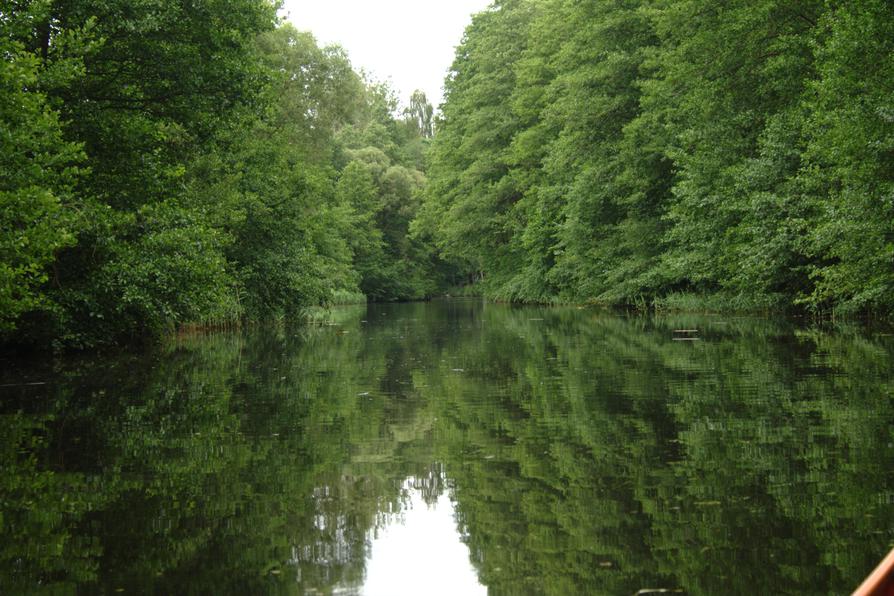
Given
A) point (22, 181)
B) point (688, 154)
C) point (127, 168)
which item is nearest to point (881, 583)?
point (22, 181)

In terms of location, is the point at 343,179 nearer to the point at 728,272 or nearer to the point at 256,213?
the point at 256,213

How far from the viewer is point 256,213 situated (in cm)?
2777

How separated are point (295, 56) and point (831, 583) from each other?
126 ft

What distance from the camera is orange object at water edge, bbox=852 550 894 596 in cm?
204

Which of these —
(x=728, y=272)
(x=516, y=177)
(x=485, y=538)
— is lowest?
(x=485, y=538)

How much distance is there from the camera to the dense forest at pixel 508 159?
15.6m

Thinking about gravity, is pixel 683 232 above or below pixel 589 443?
above

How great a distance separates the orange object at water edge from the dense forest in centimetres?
1160

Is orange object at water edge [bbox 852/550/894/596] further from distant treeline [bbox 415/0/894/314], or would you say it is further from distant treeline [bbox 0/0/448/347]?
distant treeline [bbox 415/0/894/314]

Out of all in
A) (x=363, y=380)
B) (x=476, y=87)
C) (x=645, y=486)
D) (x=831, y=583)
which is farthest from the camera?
(x=476, y=87)

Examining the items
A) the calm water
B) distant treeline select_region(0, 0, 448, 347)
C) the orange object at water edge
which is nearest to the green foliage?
distant treeline select_region(0, 0, 448, 347)

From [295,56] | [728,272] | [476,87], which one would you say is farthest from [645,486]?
[476,87]

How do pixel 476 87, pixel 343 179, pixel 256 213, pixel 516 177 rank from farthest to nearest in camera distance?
pixel 343 179, pixel 476 87, pixel 516 177, pixel 256 213

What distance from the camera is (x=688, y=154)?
91.4ft
